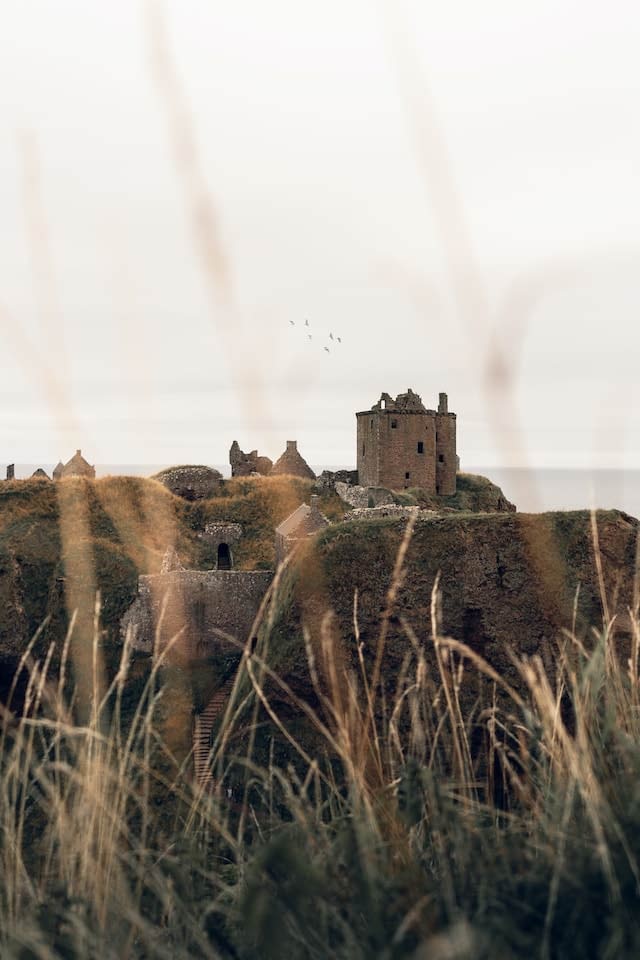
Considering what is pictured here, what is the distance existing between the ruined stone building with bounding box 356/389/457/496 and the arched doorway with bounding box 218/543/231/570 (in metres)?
12.4

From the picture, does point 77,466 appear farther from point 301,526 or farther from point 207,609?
point 207,609

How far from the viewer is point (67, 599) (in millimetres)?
29219

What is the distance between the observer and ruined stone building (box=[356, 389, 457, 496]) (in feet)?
155

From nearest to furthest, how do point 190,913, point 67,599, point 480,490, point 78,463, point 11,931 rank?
point 11,931
point 190,913
point 67,599
point 78,463
point 480,490

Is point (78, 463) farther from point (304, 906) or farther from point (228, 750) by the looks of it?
point (304, 906)

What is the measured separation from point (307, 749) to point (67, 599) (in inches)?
463

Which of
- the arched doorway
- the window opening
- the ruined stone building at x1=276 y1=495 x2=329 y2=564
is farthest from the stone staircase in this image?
the arched doorway

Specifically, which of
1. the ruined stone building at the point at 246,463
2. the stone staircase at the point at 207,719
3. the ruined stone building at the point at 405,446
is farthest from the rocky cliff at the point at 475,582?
the ruined stone building at the point at 246,463

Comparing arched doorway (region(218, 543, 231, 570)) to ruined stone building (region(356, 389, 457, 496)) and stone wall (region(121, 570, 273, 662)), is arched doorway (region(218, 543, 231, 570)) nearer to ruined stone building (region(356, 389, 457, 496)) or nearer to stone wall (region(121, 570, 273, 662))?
stone wall (region(121, 570, 273, 662))

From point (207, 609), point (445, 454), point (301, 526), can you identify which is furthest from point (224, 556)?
point (445, 454)

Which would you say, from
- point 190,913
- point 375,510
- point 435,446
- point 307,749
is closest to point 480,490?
point 435,446

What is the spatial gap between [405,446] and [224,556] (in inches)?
585

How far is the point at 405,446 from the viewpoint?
47.6 meters

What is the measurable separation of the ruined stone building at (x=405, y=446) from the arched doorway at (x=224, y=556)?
1243 centimetres
